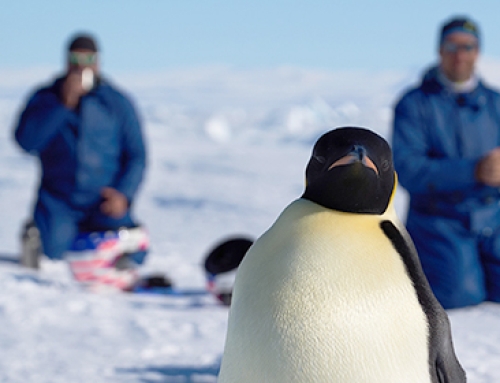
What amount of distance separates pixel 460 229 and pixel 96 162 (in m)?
2.03

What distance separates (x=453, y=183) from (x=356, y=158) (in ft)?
6.45

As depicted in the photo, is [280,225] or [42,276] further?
[42,276]

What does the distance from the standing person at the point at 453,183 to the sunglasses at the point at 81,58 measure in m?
1.74

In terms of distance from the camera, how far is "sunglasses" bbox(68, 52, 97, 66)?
4008mm

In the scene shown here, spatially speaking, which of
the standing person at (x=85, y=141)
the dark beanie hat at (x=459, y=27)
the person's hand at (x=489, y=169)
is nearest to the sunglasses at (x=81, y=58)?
the standing person at (x=85, y=141)

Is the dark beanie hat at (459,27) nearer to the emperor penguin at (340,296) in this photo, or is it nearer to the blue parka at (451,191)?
the blue parka at (451,191)

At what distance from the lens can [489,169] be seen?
314cm

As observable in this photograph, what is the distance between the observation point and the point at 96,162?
13.5ft

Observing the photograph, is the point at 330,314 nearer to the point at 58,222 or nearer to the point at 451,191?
the point at 451,191

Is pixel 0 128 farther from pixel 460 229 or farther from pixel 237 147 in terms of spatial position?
pixel 460 229

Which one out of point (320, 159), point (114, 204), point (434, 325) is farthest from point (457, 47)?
point (434, 325)

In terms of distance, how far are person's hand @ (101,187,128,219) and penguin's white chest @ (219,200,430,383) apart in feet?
8.40

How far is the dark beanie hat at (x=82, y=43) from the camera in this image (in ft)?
13.1

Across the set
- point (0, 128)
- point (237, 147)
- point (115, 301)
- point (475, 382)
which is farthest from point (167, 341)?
point (0, 128)
